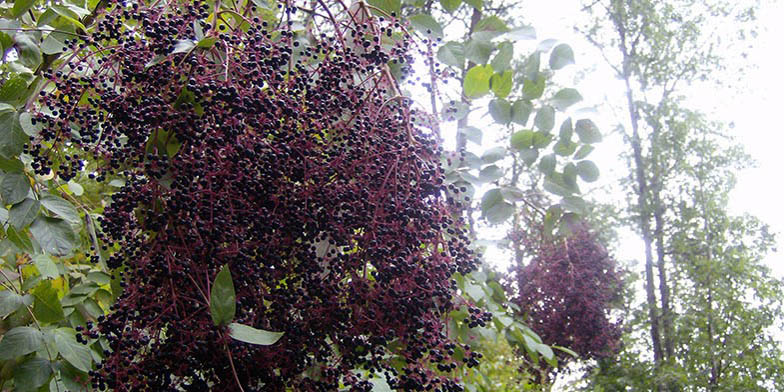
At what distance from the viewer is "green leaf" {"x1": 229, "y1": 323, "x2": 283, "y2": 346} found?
0.95 metres

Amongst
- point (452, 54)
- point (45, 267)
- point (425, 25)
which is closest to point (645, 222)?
point (452, 54)

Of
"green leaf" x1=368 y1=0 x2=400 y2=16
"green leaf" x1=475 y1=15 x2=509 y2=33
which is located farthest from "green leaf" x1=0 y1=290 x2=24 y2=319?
"green leaf" x1=475 y1=15 x2=509 y2=33

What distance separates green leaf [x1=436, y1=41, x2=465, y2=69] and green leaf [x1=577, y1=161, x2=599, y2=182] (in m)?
0.60

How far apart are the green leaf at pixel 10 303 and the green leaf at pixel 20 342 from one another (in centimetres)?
10

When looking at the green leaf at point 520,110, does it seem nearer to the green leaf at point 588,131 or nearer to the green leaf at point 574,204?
the green leaf at point 588,131

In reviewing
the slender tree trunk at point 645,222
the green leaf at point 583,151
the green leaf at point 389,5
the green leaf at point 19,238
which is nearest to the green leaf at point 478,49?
the green leaf at point 389,5

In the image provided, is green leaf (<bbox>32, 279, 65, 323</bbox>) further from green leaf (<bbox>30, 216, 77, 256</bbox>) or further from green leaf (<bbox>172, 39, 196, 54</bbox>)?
green leaf (<bbox>172, 39, 196, 54</bbox>)

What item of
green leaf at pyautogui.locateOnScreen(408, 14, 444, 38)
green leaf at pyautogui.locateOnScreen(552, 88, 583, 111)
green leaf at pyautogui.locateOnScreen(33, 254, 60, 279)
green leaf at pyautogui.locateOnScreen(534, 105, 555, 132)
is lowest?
green leaf at pyautogui.locateOnScreen(33, 254, 60, 279)

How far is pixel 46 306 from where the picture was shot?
1.46m

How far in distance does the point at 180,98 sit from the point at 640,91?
6597mm

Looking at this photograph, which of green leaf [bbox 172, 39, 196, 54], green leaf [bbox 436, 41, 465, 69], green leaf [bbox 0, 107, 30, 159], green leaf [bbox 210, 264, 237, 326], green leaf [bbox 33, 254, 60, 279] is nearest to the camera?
green leaf [bbox 210, 264, 237, 326]

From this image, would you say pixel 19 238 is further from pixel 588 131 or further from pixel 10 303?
pixel 588 131

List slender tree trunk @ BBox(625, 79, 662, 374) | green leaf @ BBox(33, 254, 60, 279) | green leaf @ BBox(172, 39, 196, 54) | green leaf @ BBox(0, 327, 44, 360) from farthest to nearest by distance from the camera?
slender tree trunk @ BBox(625, 79, 662, 374) → green leaf @ BBox(33, 254, 60, 279) → green leaf @ BBox(0, 327, 44, 360) → green leaf @ BBox(172, 39, 196, 54)

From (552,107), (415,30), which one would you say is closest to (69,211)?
(415,30)
